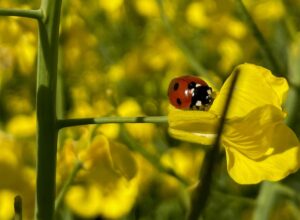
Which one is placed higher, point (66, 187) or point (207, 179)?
point (207, 179)

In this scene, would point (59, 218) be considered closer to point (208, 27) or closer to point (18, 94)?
point (18, 94)

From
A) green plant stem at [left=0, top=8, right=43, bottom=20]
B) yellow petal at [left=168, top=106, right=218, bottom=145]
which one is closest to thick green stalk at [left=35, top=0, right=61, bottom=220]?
green plant stem at [left=0, top=8, right=43, bottom=20]

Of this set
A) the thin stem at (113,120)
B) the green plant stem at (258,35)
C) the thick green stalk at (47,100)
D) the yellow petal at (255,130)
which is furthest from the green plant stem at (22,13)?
the green plant stem at (258,35)

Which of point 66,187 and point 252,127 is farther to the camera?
point 66,187

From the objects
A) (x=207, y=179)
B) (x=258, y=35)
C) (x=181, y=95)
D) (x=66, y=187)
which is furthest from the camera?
(x=258, y=35)

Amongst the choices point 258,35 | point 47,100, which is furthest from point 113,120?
point 258,35

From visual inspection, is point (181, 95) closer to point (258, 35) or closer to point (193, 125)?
point (193, 125)

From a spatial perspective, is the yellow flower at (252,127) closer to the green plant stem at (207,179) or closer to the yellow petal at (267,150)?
the yellow petal at (267,150)
